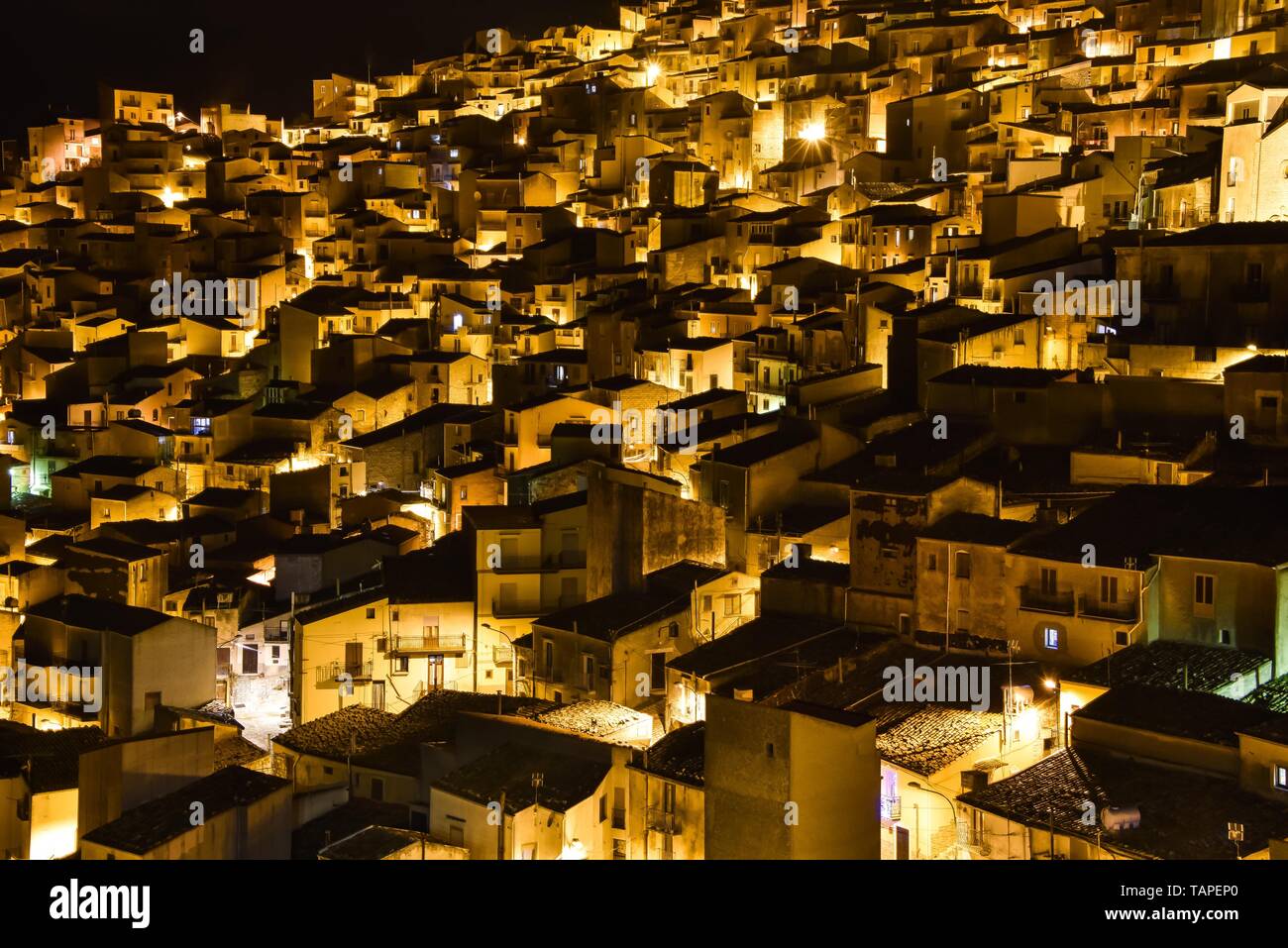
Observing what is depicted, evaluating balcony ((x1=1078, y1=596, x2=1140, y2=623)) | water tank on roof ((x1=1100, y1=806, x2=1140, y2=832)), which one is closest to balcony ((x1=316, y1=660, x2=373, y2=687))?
balcony ((x1=1078, y1=596, x2=1140, y2=623))

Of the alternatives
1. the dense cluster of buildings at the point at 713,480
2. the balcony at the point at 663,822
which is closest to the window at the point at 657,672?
the dense cluster of buildings at the point at 713,480

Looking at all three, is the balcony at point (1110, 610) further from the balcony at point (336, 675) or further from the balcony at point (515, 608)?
the balcony at point (336, 675)

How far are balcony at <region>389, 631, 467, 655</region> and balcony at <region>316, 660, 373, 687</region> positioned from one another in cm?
43

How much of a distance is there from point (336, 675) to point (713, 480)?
444cm

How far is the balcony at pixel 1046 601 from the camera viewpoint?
45.3ft

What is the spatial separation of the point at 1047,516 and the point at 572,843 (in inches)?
211

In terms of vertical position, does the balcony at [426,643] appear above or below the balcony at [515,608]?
below

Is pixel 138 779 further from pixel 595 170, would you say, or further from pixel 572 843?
pixel 595 170

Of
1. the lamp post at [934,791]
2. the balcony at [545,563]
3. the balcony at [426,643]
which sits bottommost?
the balcony at [426,643]

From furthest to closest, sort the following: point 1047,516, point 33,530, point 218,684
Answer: point 33,530, point 218,684, point 1047,516

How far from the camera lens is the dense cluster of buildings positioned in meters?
12.7

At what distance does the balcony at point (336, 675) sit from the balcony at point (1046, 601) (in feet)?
23.7
